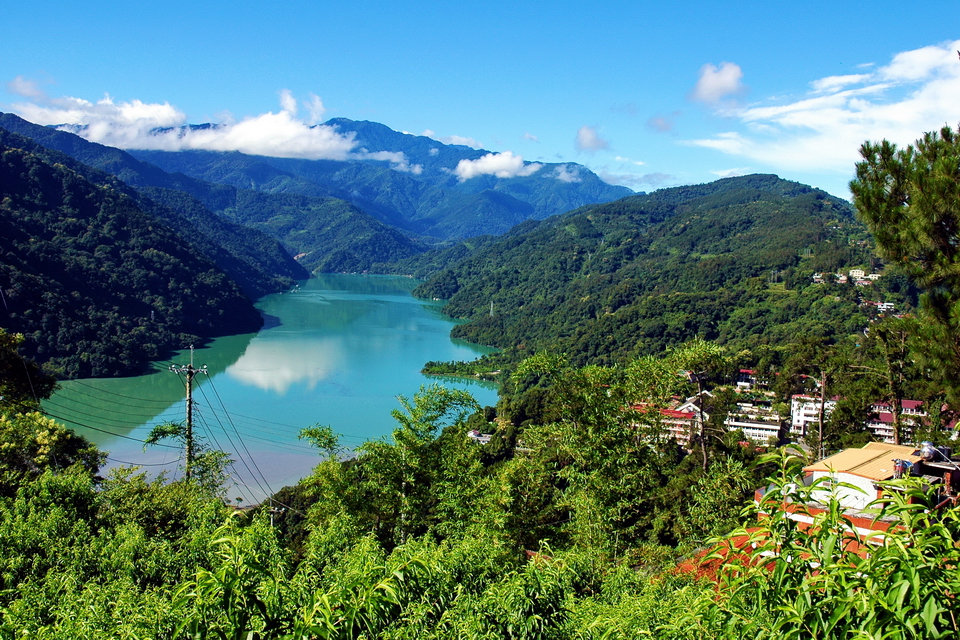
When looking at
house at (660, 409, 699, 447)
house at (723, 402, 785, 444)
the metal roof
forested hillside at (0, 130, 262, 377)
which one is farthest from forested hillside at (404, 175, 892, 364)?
forested hillside at (0, 130, 262, 377)

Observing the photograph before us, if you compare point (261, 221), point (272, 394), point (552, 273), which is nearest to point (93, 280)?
point (272, 394)

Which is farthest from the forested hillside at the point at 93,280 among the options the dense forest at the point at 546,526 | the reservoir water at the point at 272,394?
the dense forest at the point at 546,526

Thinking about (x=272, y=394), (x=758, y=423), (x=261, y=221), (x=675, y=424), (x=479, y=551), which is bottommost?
(x=272, y=394)

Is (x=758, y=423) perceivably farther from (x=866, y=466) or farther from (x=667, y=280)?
(x=667, y=280)

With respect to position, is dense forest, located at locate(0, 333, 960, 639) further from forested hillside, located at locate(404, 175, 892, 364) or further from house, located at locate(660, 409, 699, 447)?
forested hillside, located at locate(404, 175, 892, 364)

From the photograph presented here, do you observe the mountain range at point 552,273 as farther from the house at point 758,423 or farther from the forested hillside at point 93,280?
the house at point 758,423

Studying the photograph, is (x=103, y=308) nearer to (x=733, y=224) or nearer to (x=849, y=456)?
(x=849, y=456)
